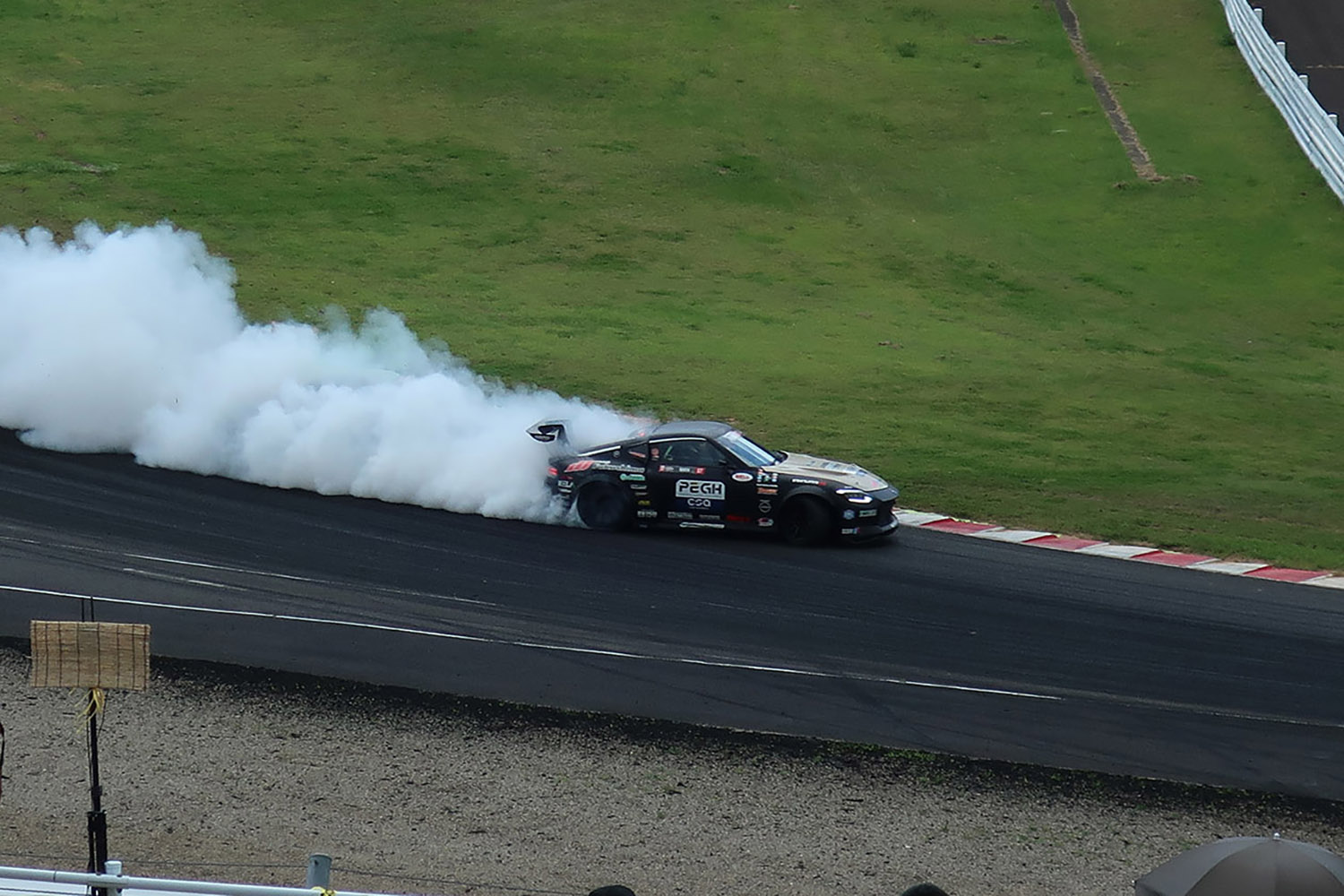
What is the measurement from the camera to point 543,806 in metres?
11.5

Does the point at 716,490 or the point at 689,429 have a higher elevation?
the point at 689,429

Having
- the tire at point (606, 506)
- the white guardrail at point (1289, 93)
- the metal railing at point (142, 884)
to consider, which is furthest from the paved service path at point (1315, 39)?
the metal railing at point (142, 884)

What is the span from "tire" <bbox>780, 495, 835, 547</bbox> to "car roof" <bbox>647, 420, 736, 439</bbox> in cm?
125

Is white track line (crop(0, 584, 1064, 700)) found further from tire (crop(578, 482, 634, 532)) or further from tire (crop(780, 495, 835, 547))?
tire (crop(780, 495, 835, 547))

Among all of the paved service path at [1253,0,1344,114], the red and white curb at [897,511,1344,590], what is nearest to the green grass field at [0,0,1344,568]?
the red and white curb at [897,511,1344,590]

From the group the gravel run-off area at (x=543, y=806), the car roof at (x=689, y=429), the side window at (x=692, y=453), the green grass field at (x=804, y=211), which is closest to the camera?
the gravel run-off area at (x=543, y=806)

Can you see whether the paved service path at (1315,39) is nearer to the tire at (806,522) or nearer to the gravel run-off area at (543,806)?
the tire at (806,522)

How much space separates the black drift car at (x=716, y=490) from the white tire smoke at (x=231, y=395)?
82 cm

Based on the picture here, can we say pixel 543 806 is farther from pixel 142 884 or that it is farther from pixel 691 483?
pixel 691 483

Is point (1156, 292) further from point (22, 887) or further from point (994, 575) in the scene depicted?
point (22, 887)

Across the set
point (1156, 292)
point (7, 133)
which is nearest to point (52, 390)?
point (7, 133)

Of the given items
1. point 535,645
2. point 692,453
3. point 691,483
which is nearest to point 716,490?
point 691,483

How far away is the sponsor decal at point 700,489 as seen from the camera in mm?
17547

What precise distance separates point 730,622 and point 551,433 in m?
4.29
